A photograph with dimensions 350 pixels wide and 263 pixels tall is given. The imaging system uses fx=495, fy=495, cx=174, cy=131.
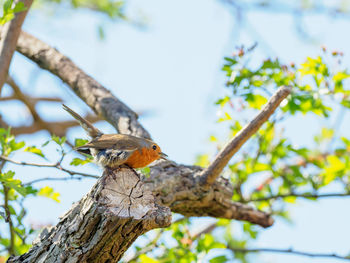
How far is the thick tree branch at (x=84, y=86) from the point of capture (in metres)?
4.96

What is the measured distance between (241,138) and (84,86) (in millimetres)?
2052

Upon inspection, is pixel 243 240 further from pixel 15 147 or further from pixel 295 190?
pixel 15 147

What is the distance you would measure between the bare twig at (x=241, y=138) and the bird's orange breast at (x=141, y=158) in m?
0.49

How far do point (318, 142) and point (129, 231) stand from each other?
4.64m

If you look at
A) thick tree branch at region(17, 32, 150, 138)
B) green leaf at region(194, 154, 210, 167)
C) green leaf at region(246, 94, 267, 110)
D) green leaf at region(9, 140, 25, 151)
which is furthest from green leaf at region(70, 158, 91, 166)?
green leaf at region(194, 154, 210, 167)

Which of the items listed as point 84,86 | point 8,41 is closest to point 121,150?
point 84,86

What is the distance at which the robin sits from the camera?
12.7ft

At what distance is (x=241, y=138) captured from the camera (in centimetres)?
411

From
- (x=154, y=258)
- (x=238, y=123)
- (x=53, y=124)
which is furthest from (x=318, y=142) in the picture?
(x=53, y=124)

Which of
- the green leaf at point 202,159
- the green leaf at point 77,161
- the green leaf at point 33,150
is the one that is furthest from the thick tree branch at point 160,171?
the green leaf at point 202,159

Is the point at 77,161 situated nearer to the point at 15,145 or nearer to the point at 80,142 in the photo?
the point at 80,142

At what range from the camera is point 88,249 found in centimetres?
289

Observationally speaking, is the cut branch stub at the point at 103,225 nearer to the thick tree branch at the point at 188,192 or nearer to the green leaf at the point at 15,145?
the green leaf at the point at 15,145

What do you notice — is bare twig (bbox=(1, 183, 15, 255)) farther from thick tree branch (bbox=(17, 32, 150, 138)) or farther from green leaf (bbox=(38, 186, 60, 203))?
thick tree branch (bbox=(17, 32, 150, 138))
